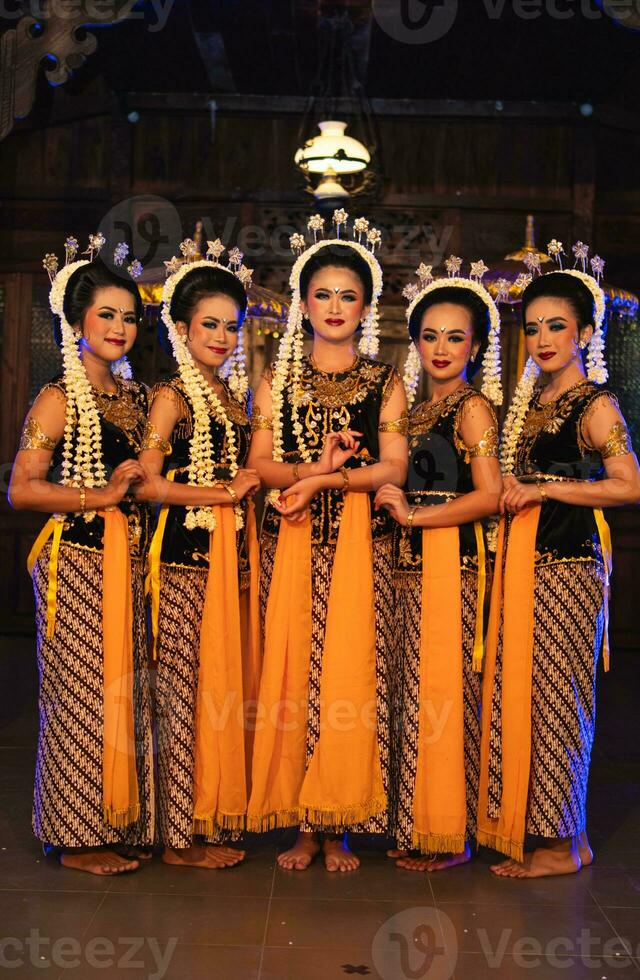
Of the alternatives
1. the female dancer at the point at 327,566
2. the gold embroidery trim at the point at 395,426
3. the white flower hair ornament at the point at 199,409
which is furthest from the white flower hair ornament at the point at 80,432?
the gold embroidery trim at the point at 395,426

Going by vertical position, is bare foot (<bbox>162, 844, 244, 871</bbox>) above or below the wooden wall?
below

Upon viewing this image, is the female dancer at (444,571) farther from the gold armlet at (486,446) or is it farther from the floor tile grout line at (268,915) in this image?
the floor tile grout line at (268,915)

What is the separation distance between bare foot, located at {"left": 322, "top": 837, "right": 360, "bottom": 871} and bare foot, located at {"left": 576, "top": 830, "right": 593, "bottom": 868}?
2.16ft

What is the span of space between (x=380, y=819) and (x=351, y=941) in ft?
1.92

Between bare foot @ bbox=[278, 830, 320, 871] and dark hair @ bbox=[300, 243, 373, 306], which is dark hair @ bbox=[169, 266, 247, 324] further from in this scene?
bare foot @ bbox=[278, 830, 320, 871]

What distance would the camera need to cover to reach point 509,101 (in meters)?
7.09

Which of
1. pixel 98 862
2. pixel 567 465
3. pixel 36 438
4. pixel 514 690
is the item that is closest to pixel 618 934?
pixel 514 690

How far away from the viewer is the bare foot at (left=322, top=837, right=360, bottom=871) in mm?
3369

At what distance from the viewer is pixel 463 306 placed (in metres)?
3.51

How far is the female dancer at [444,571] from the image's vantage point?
3.38 m

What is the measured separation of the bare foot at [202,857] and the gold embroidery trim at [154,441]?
1152 mm

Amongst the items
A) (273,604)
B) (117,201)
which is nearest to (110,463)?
(273,604)

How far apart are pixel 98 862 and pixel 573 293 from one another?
2.16m

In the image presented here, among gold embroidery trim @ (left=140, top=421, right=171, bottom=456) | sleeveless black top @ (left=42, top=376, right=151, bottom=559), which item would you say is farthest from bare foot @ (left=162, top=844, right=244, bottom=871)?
gold embroidery trim @ (left=140, top=421, right=171, bottom=456)
